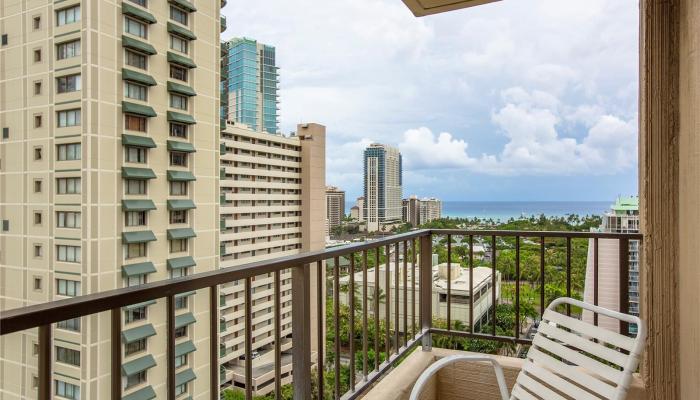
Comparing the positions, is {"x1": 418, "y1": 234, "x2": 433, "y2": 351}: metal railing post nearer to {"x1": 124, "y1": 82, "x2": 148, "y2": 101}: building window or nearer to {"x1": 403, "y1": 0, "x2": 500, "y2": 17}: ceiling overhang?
{"x1": 403, "y1": 0, "x2": 500, "y2": 17}: ceiling overhang

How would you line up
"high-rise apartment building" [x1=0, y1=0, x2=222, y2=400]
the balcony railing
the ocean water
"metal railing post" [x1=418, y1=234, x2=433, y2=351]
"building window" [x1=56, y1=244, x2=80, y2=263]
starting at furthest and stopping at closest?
the ocean water
"metal railing post" [x1=418, y1=234, x2=433, y2=351]
"building window" [x1=56, y1=244, x2=80, y2=263]
"high-rise apartment building" [x1=0, y1=0, x2=222, y2=400]
the balcony railing

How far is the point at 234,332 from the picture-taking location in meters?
2.61

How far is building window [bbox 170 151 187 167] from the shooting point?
111 inches

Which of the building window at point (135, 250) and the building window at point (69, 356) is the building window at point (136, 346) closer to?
the building window at point (69, 356)

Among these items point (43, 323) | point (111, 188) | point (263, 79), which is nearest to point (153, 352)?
point (43, 323)

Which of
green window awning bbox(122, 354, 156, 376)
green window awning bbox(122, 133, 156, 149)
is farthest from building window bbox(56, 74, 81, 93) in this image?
green window awning bbox(122, 354, 156, 376)

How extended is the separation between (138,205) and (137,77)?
80cm

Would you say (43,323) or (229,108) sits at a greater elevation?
(229,108)

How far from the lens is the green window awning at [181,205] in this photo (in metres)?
2.81

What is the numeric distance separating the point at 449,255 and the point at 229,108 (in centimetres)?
202

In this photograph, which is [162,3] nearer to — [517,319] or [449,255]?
[449,255]

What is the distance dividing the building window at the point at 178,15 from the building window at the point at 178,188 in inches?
43.3

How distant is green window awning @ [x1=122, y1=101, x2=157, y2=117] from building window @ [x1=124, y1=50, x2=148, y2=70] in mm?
245

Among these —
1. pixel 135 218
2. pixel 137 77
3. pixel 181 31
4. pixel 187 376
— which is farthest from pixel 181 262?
pixel 181 31
